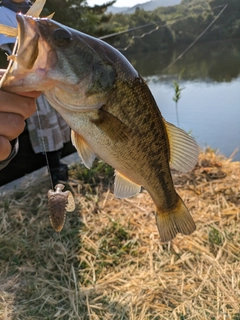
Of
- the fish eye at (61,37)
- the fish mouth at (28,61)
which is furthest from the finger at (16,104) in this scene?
the fish eye at (61,37)

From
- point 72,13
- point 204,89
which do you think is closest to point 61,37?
point 204,89

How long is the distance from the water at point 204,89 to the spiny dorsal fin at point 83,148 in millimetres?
3478

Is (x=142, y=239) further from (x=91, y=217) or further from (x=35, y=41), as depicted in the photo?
(x=35, y=41)

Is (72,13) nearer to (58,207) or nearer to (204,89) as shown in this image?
(204,89)

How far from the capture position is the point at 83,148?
1.38 m

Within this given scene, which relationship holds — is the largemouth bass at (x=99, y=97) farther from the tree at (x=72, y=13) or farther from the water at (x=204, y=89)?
the tree at (x=72, y=13)

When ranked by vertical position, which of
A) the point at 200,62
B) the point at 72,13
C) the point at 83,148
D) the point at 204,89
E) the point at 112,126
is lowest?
the point at 200,62

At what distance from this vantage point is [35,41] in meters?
1.08

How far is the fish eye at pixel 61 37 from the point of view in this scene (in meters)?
1.13

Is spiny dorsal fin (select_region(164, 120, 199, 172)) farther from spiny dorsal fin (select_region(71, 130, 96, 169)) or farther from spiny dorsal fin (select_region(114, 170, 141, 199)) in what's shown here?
spiny dorsal fin (select_region(71, 130, 96, 169))

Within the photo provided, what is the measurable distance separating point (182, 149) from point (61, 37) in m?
0.75

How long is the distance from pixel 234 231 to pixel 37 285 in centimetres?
175

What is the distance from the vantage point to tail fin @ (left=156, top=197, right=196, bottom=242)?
1858mm

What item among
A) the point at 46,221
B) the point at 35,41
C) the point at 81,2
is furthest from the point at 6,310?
the point at 81,2
